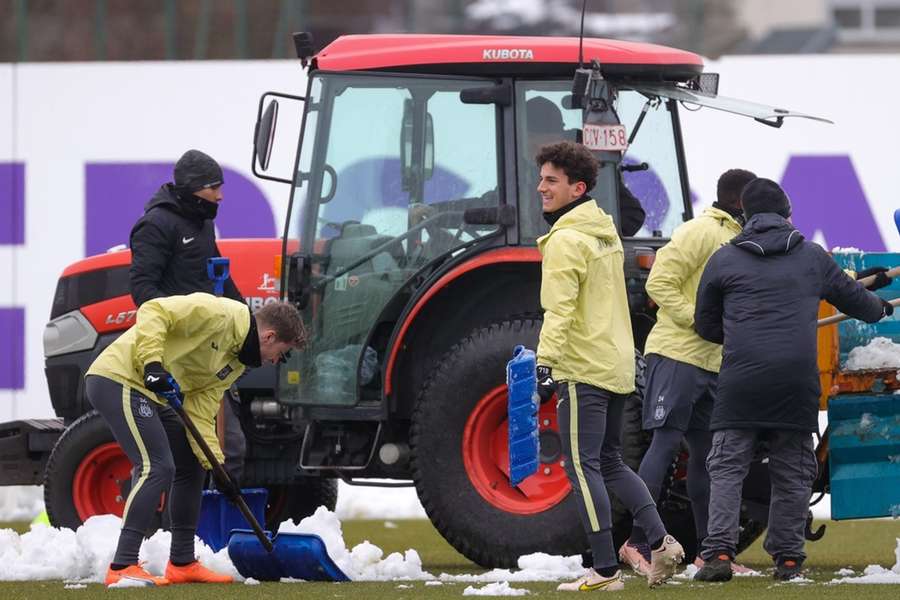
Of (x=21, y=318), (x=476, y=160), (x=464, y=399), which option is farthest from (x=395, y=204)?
(x=21, y=318)

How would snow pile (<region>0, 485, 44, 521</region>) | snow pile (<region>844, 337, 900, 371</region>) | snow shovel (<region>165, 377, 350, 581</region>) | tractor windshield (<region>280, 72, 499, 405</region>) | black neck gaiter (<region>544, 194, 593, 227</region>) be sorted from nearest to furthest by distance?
black neck gaiter (<region>544, 194, 593, 227</region>) → snow shovel (<region>165, 377, 350, 581</region>) → snow pile (<region>844, 337, 900, 371</region>) → tractor windshield (<region>280, 72, 499, 405</region>) → snow pile (<region>0, 485, 44, 521</region>)

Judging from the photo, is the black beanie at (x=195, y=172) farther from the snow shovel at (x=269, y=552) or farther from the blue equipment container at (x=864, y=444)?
the blue equipment container at (x=864, y=444)

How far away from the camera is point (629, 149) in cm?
808

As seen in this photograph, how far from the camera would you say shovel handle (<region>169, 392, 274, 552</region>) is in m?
7.13

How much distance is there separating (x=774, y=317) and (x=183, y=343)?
2.23m

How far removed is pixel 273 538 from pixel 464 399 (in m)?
0.98

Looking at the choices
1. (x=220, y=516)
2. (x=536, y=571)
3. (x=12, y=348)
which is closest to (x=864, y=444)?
(x=536, y=571)

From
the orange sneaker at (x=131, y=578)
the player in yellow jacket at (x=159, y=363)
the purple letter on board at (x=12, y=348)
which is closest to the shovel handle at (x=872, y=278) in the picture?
the player in yellow jacket at (x=159, y=363)

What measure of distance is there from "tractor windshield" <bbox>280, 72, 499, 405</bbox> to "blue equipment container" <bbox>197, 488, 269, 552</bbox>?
54 centimetres

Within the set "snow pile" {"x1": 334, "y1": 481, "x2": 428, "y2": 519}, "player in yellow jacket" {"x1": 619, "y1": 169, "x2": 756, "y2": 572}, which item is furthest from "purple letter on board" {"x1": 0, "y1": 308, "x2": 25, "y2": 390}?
"player in yellow jacket" {"x1": 619, "y1": 169, "x2": 756, "y2": 572}

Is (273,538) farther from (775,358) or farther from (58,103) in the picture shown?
(58,103)

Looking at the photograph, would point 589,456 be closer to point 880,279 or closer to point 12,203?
point 880,279

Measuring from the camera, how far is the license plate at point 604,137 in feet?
25.2

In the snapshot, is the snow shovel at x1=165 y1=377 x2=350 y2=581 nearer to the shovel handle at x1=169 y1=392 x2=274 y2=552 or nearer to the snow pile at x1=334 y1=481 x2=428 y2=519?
the shovel handle at x1=169 y1=392 x2=274 y2=552
